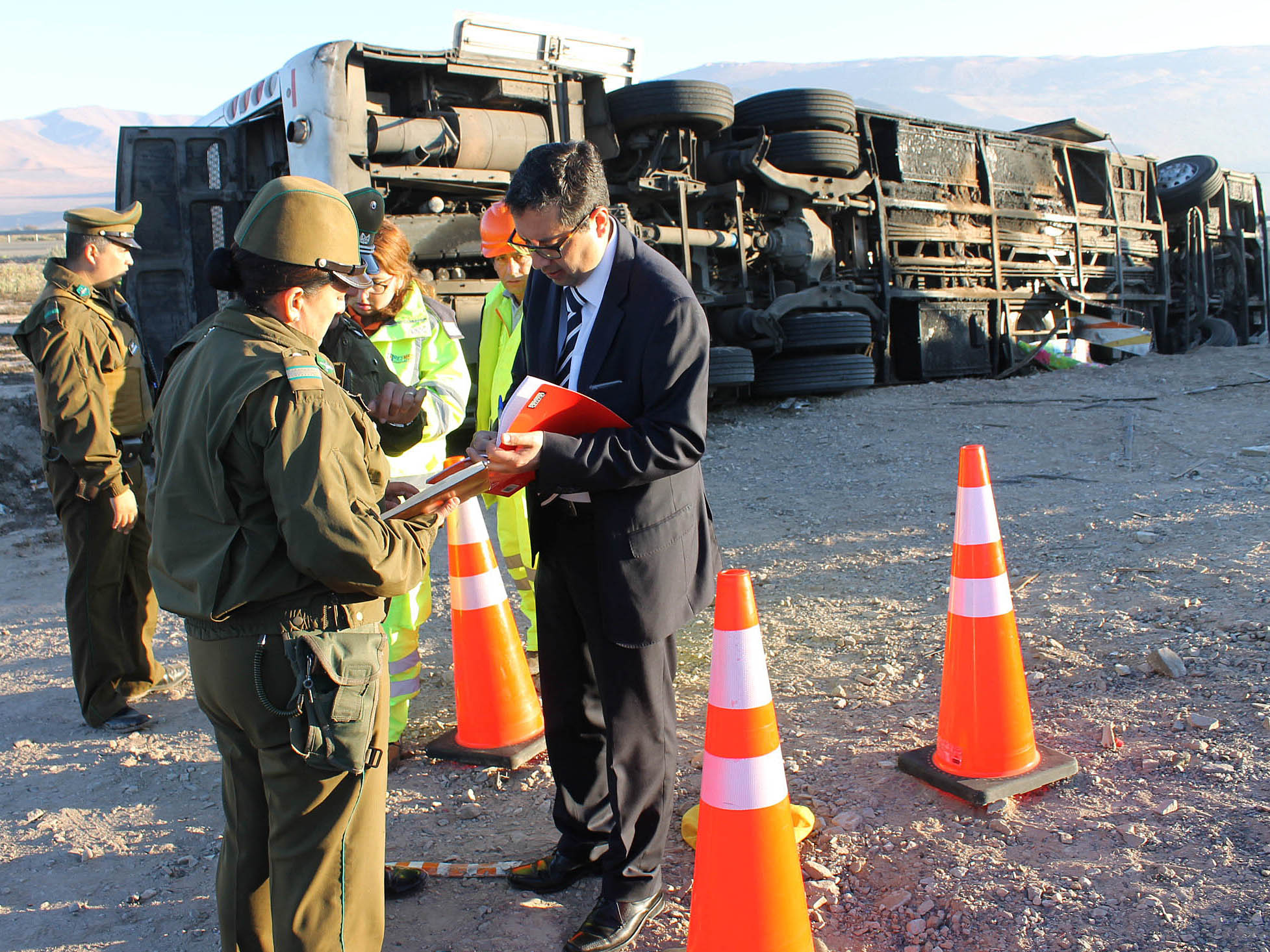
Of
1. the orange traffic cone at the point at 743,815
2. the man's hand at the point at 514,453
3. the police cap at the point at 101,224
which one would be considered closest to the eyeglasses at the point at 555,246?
the man's hand at the point at 514,453

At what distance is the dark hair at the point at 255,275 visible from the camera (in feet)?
6.17

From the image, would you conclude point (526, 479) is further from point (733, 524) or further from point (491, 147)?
point (491, 147)

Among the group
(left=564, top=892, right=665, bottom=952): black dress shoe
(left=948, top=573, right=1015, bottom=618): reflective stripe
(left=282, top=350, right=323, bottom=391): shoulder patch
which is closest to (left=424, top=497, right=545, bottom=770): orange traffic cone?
(left=564, top=892, right=665, bottom=952): black dress shoe

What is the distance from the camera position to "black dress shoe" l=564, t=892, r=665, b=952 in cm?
231

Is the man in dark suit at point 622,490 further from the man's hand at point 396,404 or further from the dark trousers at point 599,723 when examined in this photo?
the man's hand at point 396,404

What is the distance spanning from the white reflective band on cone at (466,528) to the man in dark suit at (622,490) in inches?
39.8

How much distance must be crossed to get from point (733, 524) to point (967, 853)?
3.97 meters

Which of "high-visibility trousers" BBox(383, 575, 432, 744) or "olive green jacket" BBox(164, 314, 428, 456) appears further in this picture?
"high-visibility trousers" BBox(383, 575, 432, 744)

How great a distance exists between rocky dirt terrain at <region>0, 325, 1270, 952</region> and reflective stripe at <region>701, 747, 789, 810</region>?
43 centimetres

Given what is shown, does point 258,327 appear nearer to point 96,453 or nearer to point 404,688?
point 404,688

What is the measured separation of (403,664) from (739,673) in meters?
1.72

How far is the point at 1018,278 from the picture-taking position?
14875mm

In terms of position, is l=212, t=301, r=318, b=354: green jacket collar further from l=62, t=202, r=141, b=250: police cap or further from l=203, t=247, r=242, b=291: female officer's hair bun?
l=62, t=202, r=141, b=250: police cap

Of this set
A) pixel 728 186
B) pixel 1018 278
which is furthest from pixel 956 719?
pixel 1018 278
